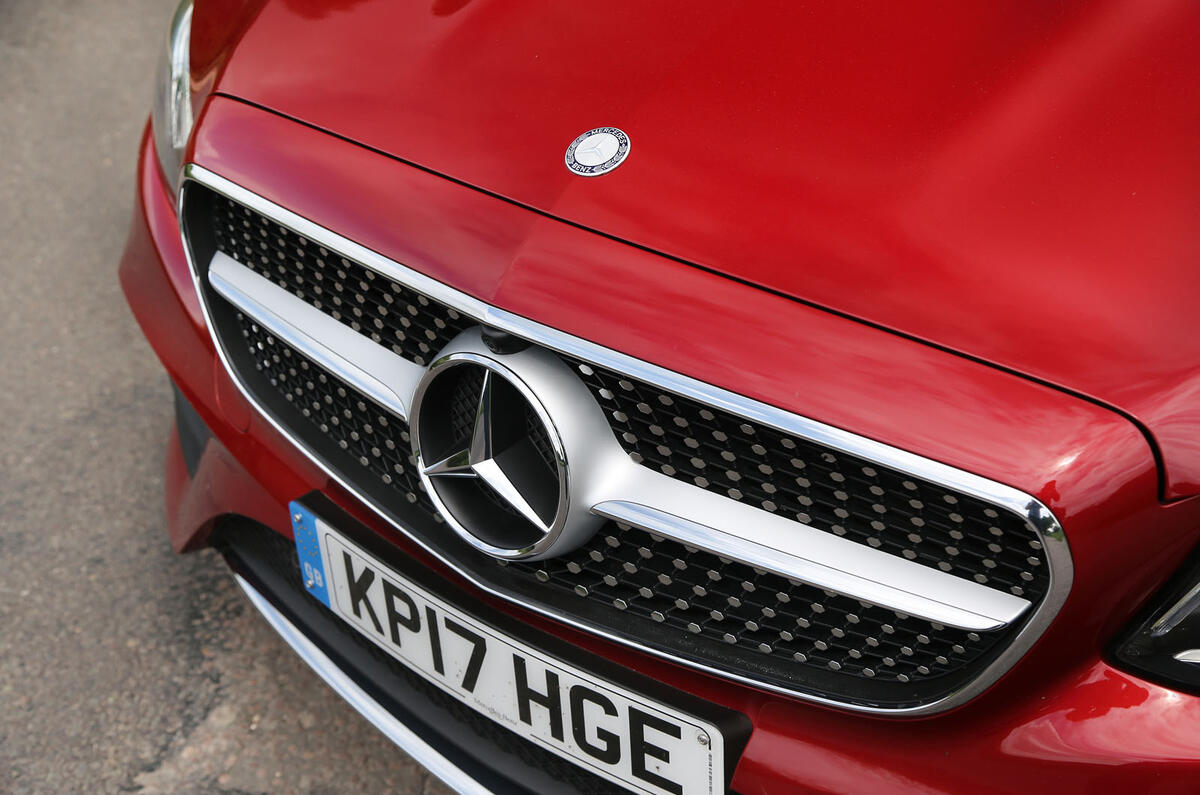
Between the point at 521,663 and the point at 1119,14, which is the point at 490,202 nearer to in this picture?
the point at 521,663

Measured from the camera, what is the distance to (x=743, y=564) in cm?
114

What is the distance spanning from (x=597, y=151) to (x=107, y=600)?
1463mm

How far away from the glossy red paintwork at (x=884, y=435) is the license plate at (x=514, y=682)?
4 cm

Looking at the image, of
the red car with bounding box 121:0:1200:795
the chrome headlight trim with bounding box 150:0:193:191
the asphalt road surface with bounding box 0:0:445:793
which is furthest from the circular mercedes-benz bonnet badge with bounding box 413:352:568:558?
the asphalt road surface with bounding box 0:0:445:793

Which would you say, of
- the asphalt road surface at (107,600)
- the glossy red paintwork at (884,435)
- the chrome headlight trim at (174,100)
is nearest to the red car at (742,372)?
the glossy red paintwork at (884,435)

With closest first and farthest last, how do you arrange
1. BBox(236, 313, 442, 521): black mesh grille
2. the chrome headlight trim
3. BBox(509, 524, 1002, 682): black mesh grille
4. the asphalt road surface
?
1. BBox(509, 524, 1002, 682): black mesh grille
2. BBox(236, 313, 442, 521): black mesh grille
3. the chrome headlight trim
4. the asphalt road surface

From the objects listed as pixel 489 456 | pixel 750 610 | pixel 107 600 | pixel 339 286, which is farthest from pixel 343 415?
pixel 107 600

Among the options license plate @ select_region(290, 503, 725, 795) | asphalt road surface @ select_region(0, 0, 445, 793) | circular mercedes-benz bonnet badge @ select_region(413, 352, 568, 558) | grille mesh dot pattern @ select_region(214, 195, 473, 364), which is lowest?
asphalt road surface @ select_region(0, 0, 445, 793)

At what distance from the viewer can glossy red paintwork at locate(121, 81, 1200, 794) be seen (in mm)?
995

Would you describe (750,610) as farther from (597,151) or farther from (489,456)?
(597,151)

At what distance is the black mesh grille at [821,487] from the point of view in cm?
103

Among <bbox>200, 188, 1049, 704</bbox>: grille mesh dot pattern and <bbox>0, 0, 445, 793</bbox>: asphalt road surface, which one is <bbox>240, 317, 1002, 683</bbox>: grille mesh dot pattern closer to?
<bbox>200, 188, 1049, 704</bbox>: grille mesh dot pattern

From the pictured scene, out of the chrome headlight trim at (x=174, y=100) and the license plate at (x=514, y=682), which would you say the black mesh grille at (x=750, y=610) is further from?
the chrome headlight trim at (x=174, y=100)

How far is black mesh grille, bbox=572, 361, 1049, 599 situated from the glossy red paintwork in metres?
0.04
